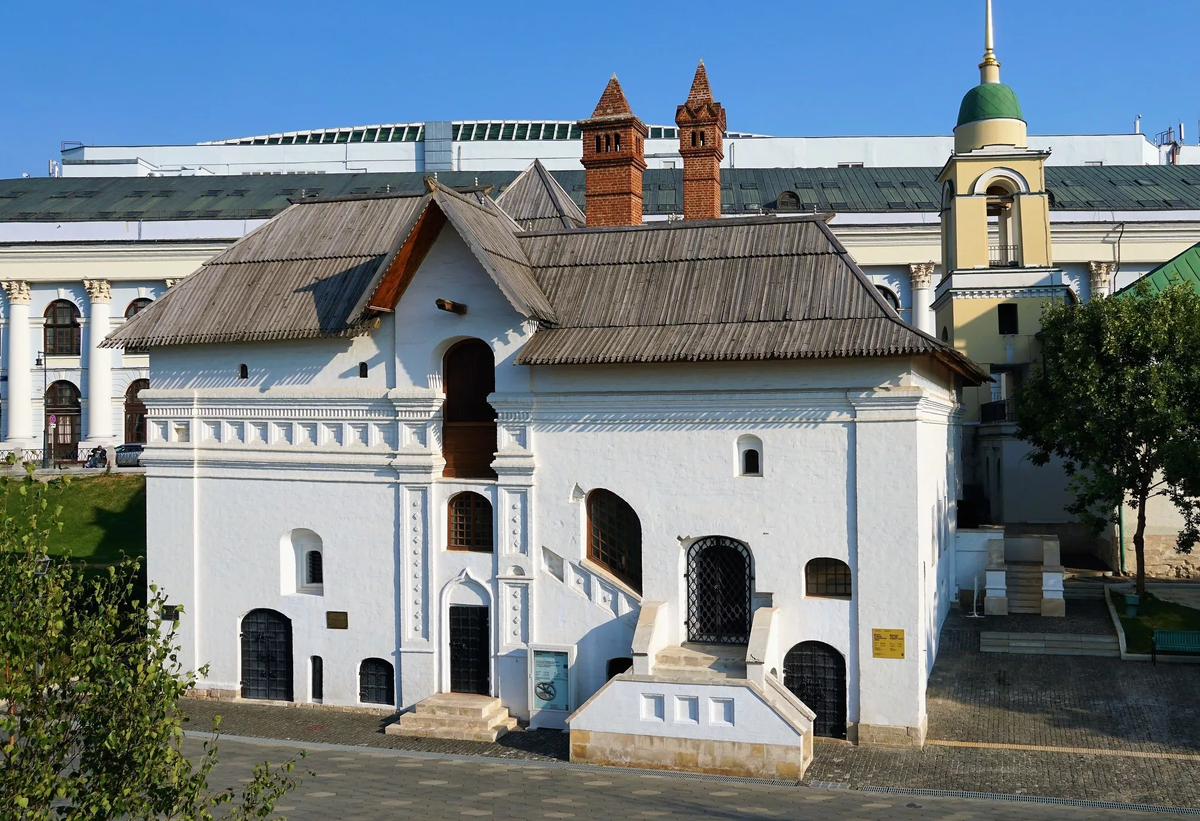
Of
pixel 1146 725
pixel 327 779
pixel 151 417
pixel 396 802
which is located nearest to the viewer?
pixel 396 802

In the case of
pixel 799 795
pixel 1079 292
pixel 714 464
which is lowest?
pixel 799 795

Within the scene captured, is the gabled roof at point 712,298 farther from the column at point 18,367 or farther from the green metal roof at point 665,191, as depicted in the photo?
the column at point 18,367

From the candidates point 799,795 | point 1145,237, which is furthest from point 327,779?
point 1145,237

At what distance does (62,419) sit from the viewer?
5619 centimetres

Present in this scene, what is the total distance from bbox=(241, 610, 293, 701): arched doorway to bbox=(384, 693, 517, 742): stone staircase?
3.51m

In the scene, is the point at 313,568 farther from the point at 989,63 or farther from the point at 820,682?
the point at 989,63

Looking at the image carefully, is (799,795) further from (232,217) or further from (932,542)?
(232,217)

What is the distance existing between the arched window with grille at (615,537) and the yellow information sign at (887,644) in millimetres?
4766

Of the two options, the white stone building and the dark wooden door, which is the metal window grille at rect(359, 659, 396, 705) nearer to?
the white stone building

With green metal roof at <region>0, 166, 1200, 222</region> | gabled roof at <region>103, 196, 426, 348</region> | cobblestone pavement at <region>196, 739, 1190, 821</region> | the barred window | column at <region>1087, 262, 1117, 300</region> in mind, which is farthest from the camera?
green metal roof at <region>0, 166, 1200, 222</region>

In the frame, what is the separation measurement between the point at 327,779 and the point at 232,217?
42687mm

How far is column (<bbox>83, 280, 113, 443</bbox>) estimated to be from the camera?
181 ft

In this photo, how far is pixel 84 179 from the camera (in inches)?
2469

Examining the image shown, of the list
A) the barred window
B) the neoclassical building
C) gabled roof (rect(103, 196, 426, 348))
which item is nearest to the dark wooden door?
gabled roof (rect(103, 196, 426, 348))
